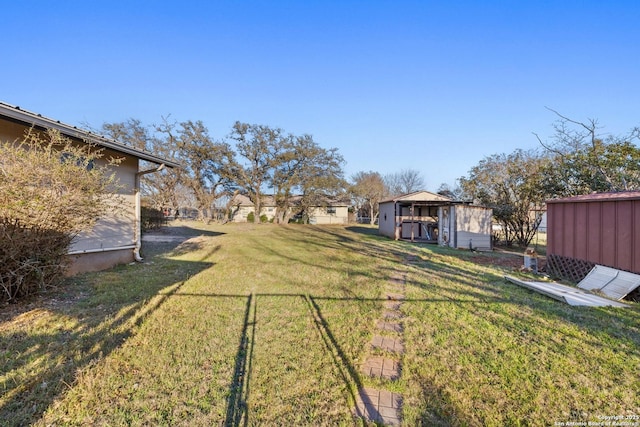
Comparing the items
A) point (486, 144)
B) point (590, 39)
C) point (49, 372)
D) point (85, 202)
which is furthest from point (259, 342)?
point (486, 144)

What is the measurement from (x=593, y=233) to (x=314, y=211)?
2859 centimetres

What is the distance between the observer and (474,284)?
5570mm

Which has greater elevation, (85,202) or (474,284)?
(85,202)

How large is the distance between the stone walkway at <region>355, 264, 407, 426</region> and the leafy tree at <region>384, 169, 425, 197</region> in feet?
131

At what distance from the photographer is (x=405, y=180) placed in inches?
1688

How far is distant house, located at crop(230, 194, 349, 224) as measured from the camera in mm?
33938

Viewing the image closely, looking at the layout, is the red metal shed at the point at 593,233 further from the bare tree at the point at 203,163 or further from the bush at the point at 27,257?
the bare tree at the point at 203,163

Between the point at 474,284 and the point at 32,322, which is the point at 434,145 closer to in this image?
the point at 474,284

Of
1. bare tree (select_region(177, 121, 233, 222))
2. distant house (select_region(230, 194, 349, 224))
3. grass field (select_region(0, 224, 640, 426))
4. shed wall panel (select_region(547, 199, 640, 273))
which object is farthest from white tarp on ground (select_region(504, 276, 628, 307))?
distant house (select_region(230, 194, 349, 224))

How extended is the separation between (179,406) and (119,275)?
4732 millimetres

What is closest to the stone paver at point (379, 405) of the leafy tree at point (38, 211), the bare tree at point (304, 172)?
the leafy tree at point (38, 211)

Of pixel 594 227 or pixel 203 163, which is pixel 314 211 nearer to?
pixel 203 163

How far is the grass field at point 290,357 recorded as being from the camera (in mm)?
1973

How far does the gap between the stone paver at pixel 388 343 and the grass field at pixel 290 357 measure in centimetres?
8
